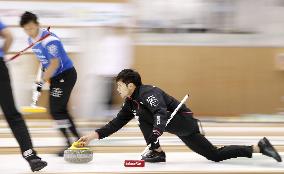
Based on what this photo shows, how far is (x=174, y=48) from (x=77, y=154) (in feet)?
16.9

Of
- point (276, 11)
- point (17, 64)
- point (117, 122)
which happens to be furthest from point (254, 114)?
point (117, 122)

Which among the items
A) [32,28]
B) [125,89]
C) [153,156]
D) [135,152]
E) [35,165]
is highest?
[32,28]

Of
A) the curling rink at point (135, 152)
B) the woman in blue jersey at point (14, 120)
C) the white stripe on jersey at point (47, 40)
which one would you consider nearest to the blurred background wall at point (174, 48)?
the curling rink at point (135, 152)

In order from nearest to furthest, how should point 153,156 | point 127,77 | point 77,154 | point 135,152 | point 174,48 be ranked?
point 127,77 → point 77,154 → point 153,156 → point 135,152 → point 174,48

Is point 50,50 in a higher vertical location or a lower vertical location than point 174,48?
higher

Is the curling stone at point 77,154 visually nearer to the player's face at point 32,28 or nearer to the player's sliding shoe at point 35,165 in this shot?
the player's sliding shoe at point 35,165

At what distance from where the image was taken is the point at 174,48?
35.5ft

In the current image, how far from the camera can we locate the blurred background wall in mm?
10414

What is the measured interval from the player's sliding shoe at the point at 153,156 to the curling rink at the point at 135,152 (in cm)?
8

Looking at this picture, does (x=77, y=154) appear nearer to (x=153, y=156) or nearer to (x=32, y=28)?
(x=153, y=156)

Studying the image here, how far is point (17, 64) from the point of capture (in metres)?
10.4

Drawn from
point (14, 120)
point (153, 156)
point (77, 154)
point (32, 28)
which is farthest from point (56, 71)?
point (153, 156)

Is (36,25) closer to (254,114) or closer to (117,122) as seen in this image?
(117,122)

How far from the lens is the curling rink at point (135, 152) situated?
5.72 metres
